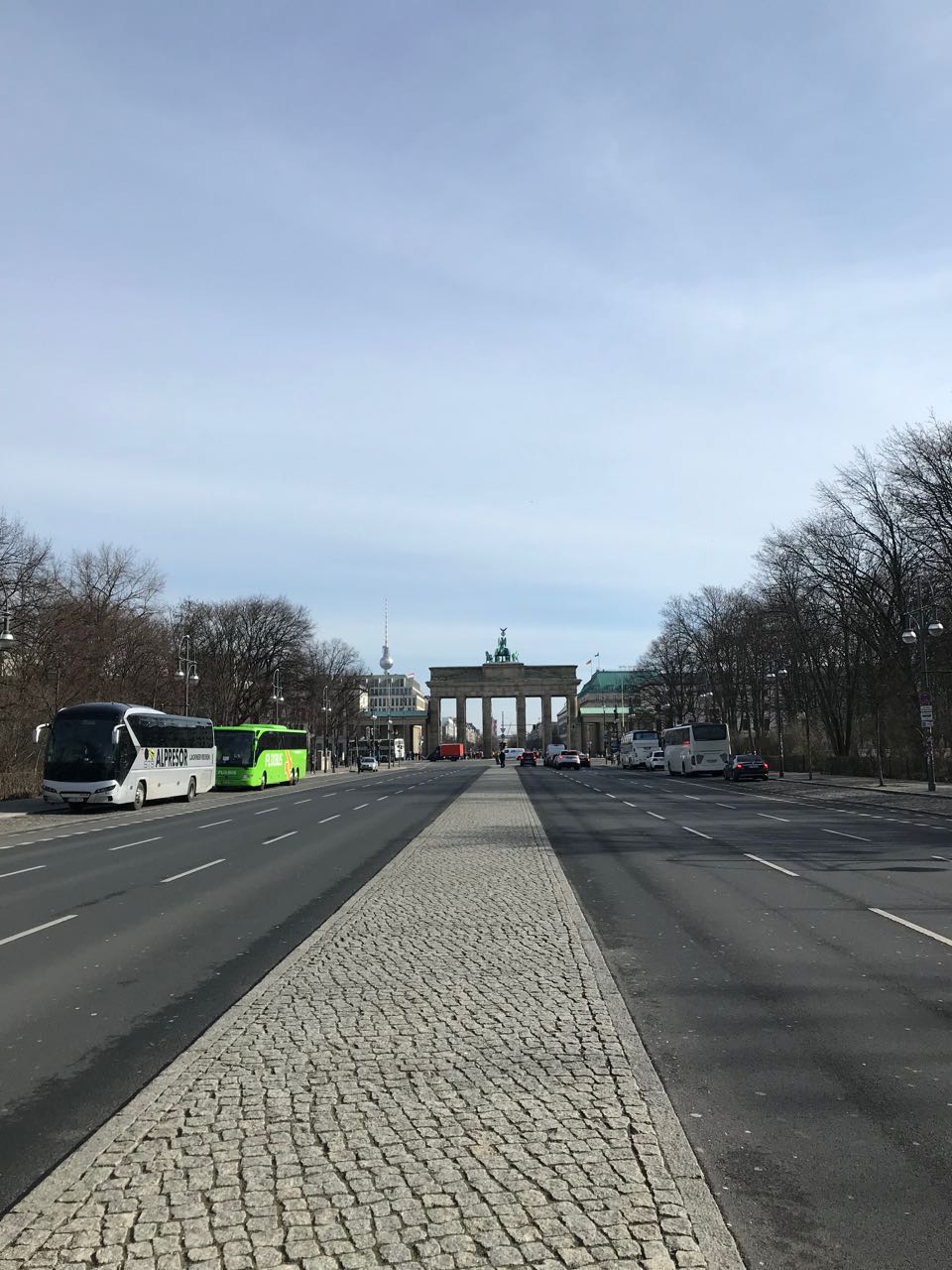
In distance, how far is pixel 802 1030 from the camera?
668 cm

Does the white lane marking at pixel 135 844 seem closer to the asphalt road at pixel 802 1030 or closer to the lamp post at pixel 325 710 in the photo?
the asphalt road at pixel 802 1030

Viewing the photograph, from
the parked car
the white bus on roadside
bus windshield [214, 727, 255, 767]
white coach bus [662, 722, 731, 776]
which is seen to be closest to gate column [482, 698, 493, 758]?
the parked car

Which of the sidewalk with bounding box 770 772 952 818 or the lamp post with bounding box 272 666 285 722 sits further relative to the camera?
the lamp post with bounding box 272 666 285 722

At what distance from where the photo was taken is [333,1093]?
517 cm

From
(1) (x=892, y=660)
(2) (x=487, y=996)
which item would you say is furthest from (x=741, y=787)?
(2) (x=487, y=996)

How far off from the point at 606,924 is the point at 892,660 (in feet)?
129

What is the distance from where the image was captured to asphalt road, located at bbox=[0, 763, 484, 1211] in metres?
5.54

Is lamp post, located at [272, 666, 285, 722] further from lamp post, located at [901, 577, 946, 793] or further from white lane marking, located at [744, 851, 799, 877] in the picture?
white lane marking, located at [744, 851, 799, 877]

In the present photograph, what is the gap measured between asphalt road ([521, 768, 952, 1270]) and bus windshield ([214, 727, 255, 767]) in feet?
108

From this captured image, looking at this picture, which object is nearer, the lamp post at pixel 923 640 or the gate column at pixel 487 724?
the lamp post at pixel 923 640

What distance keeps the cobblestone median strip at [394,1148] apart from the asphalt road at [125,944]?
0.43 meters

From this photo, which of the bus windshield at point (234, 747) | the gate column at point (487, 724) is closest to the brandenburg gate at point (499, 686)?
the gate column at point (487, 724)

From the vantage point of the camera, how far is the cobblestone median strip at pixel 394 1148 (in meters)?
3.59

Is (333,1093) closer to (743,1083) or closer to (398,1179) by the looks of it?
(398,1179)
